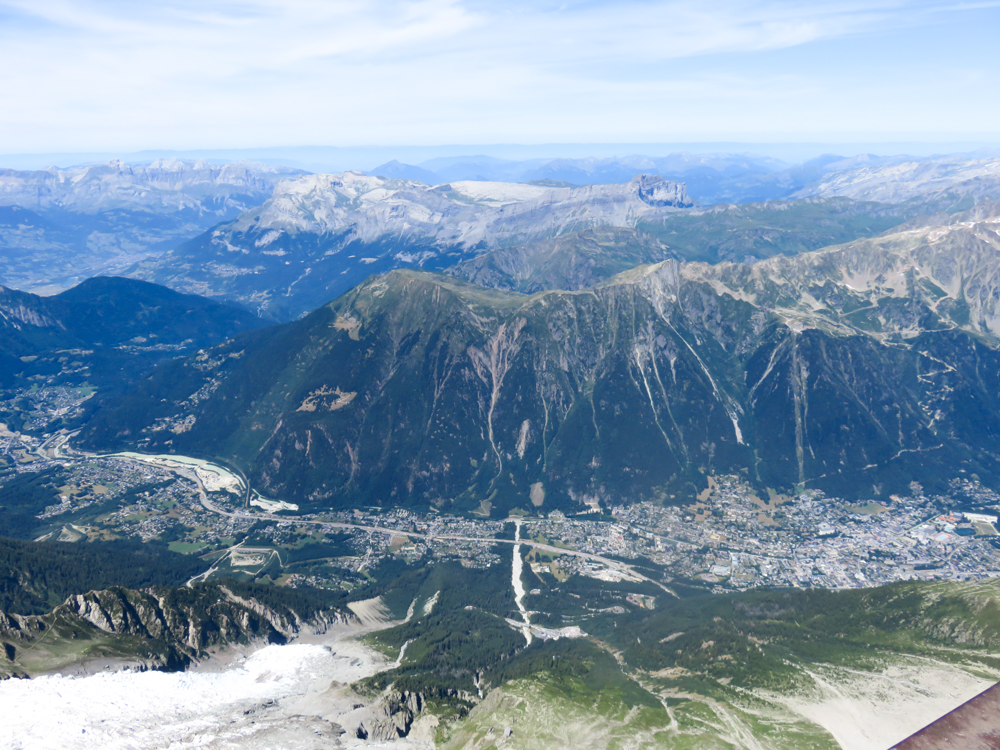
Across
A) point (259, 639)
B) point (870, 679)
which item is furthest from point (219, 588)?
point (870, 679)

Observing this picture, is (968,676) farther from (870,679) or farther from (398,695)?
(398,695)

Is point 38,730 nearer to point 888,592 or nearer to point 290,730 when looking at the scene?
point 290,730

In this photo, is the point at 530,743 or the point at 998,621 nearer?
the point at 530,743

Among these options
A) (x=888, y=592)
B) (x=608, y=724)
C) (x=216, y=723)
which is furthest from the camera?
(x=888, y=592)

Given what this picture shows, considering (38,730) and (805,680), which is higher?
(38,730)

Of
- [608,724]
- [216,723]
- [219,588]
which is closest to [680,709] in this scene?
[608,724]

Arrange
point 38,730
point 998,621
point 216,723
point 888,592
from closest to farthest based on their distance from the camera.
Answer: point 38,730 → point 216,723 → point 998,621 → point 888,592

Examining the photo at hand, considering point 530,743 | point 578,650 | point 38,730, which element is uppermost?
point 38,730

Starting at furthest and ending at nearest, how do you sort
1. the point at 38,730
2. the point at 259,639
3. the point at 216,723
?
the point at 259,639 < the point at 216,723 < the point at 38,730

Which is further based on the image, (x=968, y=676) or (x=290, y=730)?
(x=968, y=676)
